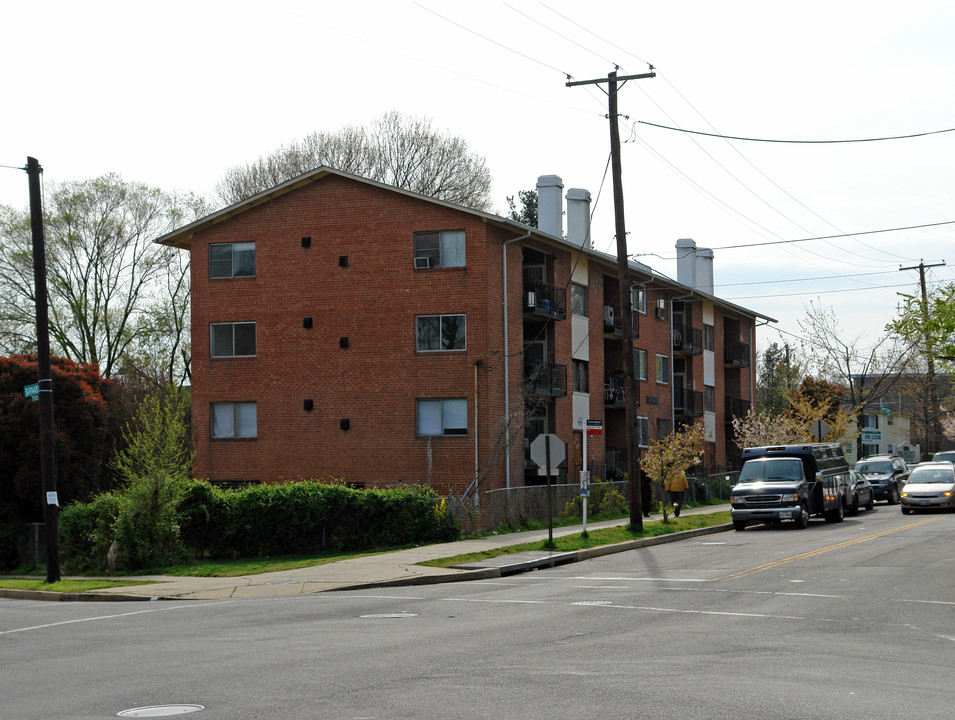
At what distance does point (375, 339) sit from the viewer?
37344 millimetres

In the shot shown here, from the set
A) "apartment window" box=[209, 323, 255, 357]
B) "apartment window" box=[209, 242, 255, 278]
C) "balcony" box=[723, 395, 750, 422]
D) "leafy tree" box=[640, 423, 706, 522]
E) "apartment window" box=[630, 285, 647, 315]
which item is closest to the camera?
"leafy tree" box=[640, 423, 706, 522]

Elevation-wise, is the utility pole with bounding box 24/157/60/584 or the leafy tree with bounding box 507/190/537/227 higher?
the leafy tree with bounding box 507/190/537/227

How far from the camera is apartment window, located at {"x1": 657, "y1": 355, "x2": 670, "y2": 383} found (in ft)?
164

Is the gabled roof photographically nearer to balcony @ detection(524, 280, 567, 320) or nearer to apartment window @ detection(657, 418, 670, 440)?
balcony @ detection(524, 280, 567, 320)

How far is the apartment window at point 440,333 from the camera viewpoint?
36.5 metres

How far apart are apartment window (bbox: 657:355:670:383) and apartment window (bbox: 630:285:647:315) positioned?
286 cm

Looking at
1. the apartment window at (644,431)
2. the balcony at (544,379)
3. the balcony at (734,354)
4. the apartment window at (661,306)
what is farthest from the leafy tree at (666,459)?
the balcony at (734,354)

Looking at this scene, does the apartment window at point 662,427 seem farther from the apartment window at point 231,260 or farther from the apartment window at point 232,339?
the apartment window at point 231,260

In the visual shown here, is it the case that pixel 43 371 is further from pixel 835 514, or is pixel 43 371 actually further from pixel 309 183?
pixel 835 514

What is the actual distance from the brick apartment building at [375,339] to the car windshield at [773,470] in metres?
8.31

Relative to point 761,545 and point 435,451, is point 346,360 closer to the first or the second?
point 435,451

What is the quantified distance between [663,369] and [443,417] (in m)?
17.2

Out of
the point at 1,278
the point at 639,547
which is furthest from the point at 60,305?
the point at 639,547

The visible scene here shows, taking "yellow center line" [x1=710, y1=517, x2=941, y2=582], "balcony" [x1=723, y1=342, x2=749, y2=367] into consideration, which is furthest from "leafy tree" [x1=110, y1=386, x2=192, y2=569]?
"balcony" [x1=723, y1=342, x2=749, y2=367]
